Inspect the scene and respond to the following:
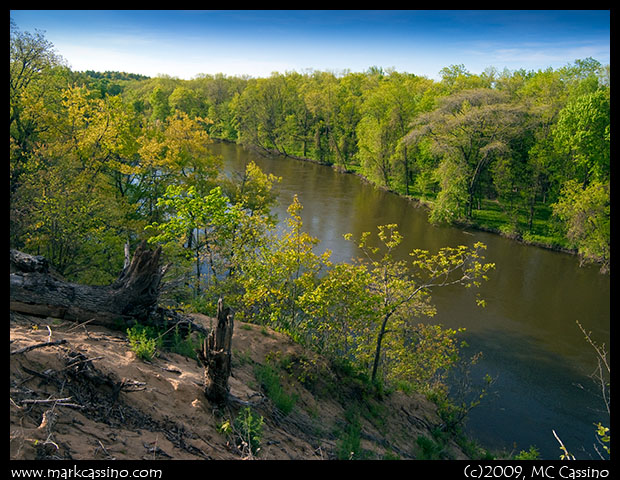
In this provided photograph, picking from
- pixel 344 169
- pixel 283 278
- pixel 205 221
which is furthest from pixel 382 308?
pixel 344 169

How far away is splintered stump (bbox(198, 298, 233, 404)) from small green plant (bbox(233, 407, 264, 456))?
1.46ft

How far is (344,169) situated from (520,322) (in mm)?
36153

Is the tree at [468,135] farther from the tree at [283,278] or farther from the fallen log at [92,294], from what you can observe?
the fallen log at [92,294]

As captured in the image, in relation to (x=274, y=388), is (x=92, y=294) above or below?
above

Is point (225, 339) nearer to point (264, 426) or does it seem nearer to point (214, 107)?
point (264, 426)

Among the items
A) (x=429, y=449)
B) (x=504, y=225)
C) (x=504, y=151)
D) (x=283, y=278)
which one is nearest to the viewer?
(x=429, y=449)

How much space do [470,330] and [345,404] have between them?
1080 cm

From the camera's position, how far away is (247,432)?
657 centimetres

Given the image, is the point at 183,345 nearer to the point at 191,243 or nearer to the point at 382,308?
the point at 382,308

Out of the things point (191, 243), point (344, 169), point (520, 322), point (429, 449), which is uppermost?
point (344, 169)

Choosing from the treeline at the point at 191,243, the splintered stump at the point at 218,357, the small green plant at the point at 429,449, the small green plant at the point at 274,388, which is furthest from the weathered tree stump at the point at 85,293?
the small green plant at the point at 429,449

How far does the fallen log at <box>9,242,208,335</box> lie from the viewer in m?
7.64

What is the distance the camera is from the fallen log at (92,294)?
25.1ft
